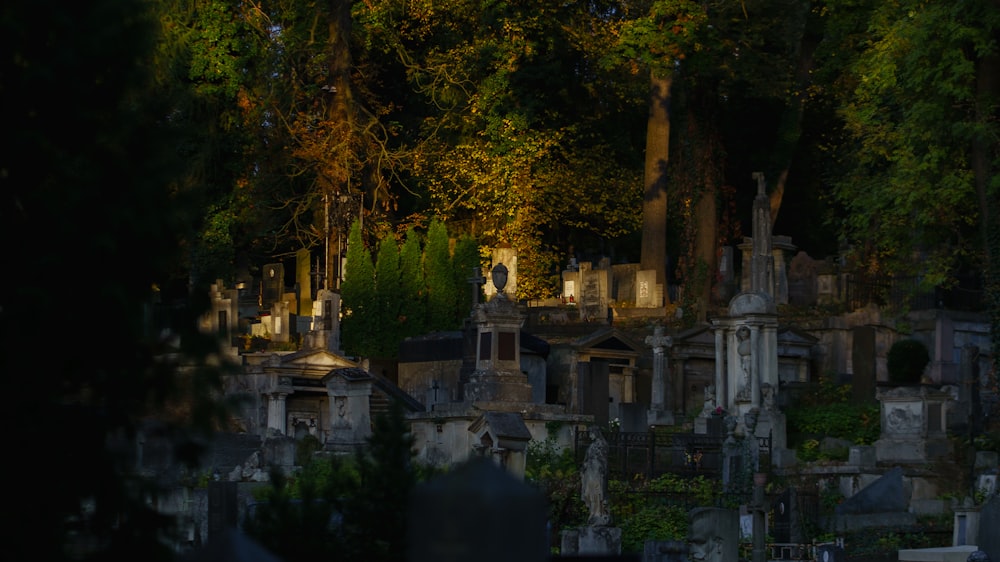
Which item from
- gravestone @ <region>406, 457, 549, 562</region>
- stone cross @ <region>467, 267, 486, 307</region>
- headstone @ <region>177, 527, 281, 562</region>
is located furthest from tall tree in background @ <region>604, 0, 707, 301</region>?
gravestone @ <region>406, 457, 549, 562</region>

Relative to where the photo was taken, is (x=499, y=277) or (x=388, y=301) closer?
(x=499, y=277)

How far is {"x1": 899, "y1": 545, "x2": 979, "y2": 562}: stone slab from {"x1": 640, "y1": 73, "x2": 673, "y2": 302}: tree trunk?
62.7ft

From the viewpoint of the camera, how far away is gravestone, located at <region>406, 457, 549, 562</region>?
3152mm

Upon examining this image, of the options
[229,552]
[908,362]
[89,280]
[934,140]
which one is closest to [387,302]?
A: [908,362]

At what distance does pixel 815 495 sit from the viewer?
19625mm

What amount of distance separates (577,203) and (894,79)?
1228 cm

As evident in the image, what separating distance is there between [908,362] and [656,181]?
1195 cm

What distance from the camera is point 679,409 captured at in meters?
29.4

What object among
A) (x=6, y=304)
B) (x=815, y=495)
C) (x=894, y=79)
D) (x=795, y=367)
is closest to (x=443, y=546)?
(x=6, y=304)

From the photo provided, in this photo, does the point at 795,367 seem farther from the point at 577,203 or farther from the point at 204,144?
the point at 204,144

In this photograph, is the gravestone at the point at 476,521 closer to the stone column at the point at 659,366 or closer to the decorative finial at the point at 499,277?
the decorative finial at the point at 499,277

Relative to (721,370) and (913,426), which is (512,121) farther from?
(913,426)

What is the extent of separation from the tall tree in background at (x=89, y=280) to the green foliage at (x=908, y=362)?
20.1 metres

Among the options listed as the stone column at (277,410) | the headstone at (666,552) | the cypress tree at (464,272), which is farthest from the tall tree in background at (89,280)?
the cypress tree at (464,272)
